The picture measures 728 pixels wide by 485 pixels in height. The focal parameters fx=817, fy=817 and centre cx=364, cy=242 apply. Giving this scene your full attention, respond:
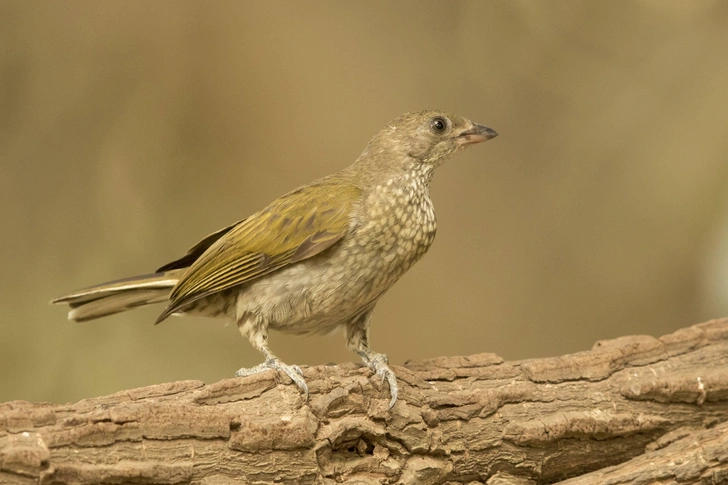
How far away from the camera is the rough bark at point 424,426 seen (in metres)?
3.18

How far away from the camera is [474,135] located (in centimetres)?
478

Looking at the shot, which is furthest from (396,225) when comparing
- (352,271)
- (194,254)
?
(194,254)

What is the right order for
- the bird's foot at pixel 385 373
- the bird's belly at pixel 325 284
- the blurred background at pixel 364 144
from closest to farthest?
the bird's foot at pixel 385 373
the bird's belly at pixel 325 284
the blurred background at pixel 364 144

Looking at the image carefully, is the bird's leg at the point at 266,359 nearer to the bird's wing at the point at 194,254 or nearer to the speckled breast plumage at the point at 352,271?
the speckled breast plumage at the point at 352,271

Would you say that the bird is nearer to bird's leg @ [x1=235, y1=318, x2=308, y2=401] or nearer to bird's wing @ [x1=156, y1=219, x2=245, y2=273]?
bird's leg @ [x1=235, y1=318, x2=308, y2=401]

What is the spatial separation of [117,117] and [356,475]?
12.7ft

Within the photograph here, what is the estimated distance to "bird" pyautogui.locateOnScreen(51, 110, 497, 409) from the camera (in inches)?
170

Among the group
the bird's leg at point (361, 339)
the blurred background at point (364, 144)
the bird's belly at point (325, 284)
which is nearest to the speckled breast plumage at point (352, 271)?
the bird's belly at point (325, 284)

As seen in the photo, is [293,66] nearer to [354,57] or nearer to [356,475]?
[354,57]

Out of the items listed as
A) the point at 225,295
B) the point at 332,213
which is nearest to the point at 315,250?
the point at 332,213

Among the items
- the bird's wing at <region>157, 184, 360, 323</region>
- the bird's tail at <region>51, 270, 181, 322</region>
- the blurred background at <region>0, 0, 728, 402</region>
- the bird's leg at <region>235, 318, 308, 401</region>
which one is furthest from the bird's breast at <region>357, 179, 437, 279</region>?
the blurred background at <region>0, 0, 728, 402</region>

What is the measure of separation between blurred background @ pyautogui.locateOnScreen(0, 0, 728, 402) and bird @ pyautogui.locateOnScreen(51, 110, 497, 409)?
6.42 ft

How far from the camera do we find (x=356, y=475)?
3.73 metres

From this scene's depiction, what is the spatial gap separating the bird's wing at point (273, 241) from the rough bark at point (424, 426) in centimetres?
70
